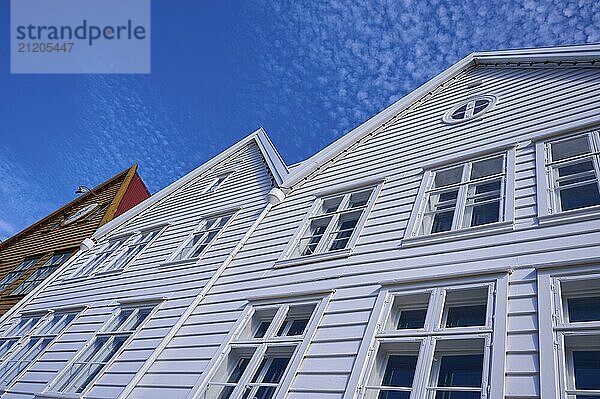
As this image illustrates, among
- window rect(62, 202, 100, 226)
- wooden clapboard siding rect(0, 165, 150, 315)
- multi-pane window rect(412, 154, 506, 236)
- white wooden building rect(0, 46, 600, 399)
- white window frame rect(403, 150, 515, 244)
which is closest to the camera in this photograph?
white wooden building rect(0, 46, 600, 399)

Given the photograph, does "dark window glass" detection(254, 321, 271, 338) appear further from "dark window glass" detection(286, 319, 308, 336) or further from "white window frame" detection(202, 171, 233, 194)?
"white window frame" detection(202, 171, 233, 194)

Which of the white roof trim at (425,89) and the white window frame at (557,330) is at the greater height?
the white roof trim at (425,89)

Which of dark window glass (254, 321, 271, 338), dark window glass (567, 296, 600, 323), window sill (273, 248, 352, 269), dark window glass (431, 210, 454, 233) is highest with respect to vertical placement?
dark window glass (431, 210, 454, 233)

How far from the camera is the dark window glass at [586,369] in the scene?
128 inches

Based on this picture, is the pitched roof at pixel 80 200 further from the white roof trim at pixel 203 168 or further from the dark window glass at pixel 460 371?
the dark window glass at pixel 460 371

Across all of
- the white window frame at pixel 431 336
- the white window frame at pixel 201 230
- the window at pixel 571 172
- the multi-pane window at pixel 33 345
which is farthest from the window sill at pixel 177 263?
the window at pixel 571 172

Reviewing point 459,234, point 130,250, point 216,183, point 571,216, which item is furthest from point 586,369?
point 216,183

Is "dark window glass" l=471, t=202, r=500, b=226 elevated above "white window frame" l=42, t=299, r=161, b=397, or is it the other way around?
"dark window glass" l=471, t=202, r=500, b=226

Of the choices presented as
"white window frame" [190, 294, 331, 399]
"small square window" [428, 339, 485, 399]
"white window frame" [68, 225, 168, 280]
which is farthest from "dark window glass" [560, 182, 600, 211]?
"white window frame" [68, 225, 168, 280]

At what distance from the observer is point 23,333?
9.28m

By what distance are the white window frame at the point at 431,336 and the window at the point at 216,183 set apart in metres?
7.79

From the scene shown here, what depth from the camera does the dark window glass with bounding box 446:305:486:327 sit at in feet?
13.7

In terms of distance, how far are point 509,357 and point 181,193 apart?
36.1 feet

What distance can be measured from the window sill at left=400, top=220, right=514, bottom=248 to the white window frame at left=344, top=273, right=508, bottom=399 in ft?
2.55
